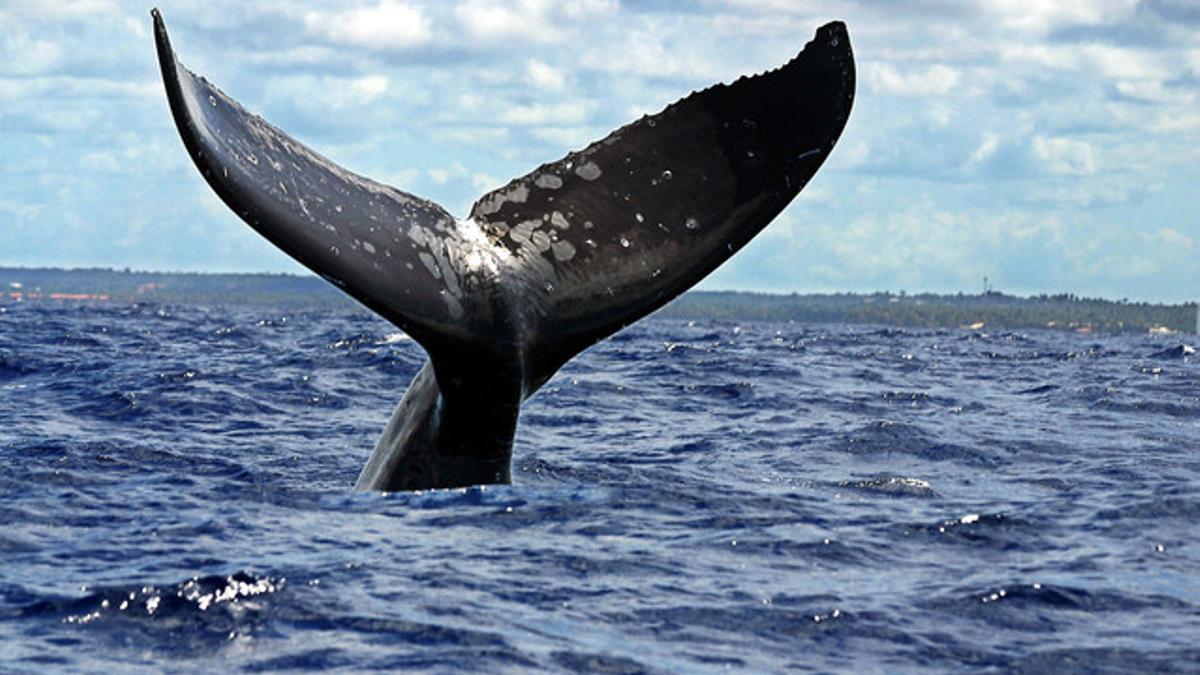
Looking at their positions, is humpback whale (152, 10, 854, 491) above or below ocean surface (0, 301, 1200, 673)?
above

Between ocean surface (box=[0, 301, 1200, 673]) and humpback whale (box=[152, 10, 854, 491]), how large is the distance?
574 millimetres

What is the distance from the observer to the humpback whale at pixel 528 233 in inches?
281

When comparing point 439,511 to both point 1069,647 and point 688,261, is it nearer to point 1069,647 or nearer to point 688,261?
point 688,261

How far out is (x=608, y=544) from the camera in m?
8.29

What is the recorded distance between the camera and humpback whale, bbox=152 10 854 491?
7133 millimetres

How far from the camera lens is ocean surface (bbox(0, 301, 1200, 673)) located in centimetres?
640

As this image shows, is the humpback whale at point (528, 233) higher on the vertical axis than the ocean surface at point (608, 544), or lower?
higher

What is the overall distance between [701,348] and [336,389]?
1198 centimetres

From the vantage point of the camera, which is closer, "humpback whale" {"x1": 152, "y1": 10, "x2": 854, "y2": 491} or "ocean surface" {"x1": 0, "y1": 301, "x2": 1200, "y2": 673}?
"ocean surface" {"x1": 0, "y1": 301, "x2": 1200, "y2": 673}

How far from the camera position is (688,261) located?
8.05 metres

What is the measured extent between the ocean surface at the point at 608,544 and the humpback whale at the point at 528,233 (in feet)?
1.88

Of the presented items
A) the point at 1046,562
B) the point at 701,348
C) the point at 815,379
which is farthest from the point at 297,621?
the point at 701,348

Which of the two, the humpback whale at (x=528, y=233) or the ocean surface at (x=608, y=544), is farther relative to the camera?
the humpback whale at (x=528, y=233)

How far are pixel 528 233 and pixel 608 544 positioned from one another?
1534mm
